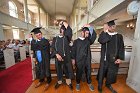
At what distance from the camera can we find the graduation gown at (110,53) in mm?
2260

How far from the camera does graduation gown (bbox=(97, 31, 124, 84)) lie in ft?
7.41

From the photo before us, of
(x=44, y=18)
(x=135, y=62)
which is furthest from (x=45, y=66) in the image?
(x=44, y=18)

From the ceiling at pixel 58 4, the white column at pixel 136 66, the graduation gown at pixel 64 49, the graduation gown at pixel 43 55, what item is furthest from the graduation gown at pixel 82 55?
the ceiling at pixel 58 4

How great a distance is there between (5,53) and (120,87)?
4741mm

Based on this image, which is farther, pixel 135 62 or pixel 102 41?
pixel 135 62

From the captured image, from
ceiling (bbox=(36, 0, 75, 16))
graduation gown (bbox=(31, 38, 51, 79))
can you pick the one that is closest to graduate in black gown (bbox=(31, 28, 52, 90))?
graduation gown (bbox=(31, 38, 51, 79))

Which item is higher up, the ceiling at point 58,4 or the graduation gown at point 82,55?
the ceiling at point 58,4

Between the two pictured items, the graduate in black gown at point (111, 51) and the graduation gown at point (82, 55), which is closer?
the graduate in black gown at point (111, 51)

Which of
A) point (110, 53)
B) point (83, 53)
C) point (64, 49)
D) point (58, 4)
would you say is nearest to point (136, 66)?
point (110, 53)

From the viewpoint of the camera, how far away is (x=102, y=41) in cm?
231

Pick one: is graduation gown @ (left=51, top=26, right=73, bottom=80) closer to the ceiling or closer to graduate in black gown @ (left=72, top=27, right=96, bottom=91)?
graduate in black gown @ (left=72, top=27, right=96, bottom=91)

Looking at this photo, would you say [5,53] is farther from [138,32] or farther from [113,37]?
[138,32]

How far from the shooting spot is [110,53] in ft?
7.52

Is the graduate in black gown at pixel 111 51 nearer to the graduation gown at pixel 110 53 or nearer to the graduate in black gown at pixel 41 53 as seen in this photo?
the graduation gown at pixel 110 53
